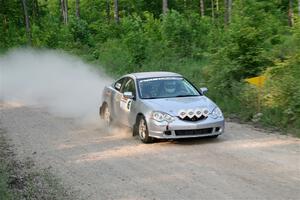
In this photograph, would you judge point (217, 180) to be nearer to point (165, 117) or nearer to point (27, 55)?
point (165, 117)

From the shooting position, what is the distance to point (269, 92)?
15.0 meters

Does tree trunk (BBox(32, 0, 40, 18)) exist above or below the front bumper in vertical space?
above

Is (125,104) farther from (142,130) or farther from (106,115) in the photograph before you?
(106,115)

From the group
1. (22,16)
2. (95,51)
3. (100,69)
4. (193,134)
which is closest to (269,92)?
(193,134)

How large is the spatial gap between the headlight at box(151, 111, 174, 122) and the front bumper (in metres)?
0.08

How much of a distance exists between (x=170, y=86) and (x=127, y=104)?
1.17 m

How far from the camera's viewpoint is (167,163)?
32.8ft

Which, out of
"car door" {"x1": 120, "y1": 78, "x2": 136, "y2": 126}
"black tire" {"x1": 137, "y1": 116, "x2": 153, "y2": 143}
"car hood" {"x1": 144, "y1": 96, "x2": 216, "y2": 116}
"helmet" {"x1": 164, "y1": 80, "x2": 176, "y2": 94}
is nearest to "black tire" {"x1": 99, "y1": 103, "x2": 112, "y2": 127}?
"car door" {"x1": 120, "y1": 78, "x2": 136, "y2": 126}

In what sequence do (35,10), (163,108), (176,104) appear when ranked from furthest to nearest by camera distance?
(35,10), (176,104), (163,108)

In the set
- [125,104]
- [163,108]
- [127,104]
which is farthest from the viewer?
[125,104]

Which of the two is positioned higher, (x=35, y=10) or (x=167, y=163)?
(x=35, y=10)

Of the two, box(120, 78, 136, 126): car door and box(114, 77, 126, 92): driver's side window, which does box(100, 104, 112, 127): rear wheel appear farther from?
box(120, 78, 136, 126): car door

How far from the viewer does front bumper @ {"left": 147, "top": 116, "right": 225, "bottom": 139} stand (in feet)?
38.1

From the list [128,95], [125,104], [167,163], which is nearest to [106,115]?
[125,104]
